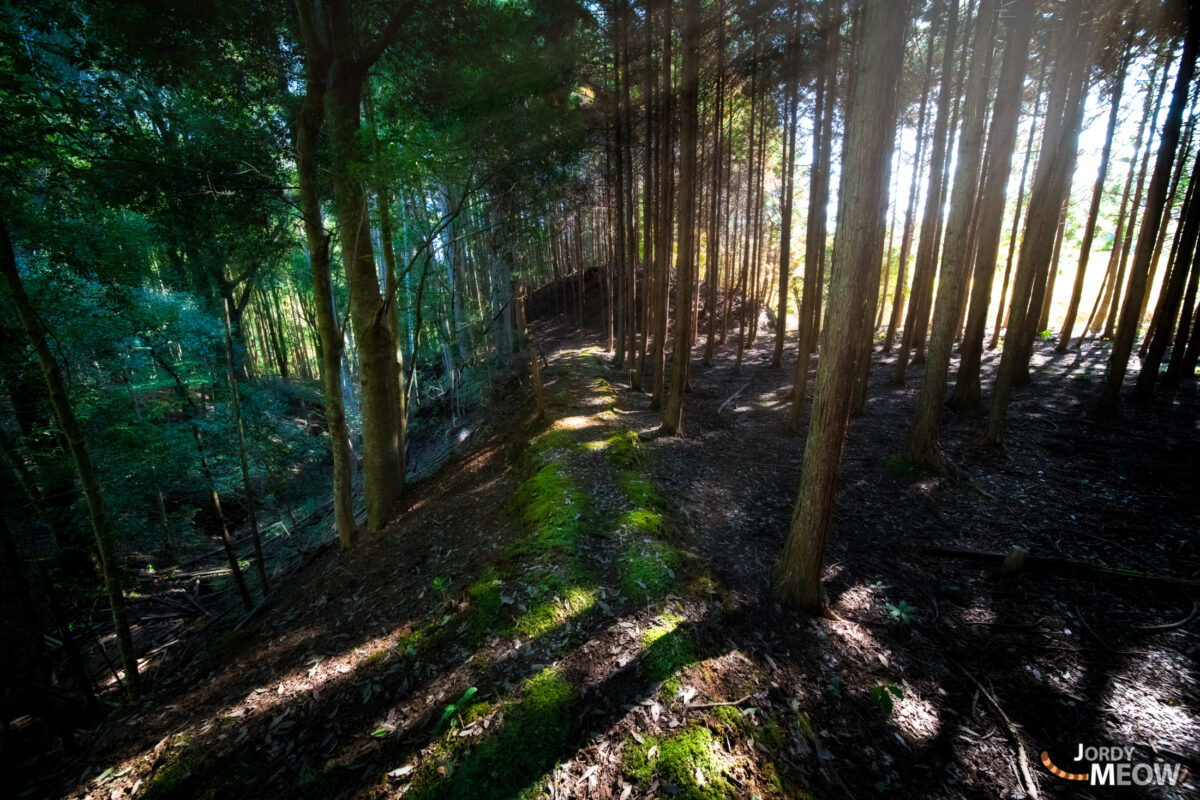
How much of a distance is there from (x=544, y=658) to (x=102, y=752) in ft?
13.1

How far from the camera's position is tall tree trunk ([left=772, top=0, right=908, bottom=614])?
3018 millimetres

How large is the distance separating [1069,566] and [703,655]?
14.8 feet

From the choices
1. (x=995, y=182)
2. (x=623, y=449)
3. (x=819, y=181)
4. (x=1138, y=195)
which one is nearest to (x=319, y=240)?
(x=623, y=449)

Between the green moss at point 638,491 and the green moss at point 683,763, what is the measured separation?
3.08 metres

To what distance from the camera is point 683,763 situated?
2.61 metres

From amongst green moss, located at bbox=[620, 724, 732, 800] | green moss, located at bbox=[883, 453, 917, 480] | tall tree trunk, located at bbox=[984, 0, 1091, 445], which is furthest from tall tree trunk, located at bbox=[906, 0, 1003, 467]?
green moss, located at bbox=[620, 724, 732, 800]

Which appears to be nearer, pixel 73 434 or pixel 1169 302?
pixel 73 434

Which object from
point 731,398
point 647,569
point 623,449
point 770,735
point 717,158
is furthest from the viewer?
point 717,158

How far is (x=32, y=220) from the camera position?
6.88 m

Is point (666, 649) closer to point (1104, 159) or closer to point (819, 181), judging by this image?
point (819, 181)

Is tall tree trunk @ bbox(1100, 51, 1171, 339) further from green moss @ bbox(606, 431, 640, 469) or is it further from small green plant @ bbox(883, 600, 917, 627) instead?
green moss @ bbox(606, 431, 640, 469)

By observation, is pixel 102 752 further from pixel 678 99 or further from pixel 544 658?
pixel 678 99

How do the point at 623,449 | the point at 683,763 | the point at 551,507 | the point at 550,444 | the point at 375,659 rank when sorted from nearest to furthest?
the point at 683,763 < the point at 375,659 < the point at 551,507 < the point at 623,449 < the point at 550,444

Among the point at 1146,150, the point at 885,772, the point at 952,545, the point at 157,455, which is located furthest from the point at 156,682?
the point at 1146,150
